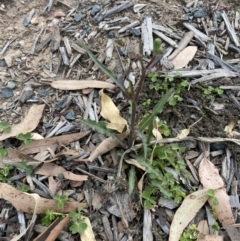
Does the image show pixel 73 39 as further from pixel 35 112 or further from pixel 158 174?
pixel 158 174

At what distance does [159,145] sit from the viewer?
2.16 metres

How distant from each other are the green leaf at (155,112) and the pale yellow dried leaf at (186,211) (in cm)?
39

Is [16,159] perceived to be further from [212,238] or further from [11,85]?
[212,238]

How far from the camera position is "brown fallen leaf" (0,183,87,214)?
2037mm

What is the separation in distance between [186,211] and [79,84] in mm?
869

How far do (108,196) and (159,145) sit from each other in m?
0.36

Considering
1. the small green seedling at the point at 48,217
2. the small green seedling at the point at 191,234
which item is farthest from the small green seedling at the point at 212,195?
the small green seedling at the point at 48,217

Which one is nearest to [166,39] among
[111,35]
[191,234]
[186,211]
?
[111,35]

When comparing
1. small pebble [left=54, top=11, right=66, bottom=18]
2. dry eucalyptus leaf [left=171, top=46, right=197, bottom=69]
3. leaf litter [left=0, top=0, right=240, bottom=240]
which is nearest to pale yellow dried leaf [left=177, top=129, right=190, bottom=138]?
leaf litter [left=0, top=0, right=240, bottom=240]

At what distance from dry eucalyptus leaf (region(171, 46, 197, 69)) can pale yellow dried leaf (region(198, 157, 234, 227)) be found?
563mm

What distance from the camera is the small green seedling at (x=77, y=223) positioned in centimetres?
198

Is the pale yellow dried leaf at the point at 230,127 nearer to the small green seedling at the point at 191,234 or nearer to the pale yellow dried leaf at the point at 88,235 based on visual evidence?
the small green seedling at the point at 191,234

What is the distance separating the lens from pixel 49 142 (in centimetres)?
221

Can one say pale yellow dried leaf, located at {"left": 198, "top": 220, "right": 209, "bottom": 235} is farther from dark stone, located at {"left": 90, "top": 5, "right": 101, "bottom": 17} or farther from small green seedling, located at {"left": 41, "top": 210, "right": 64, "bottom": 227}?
dark stone, located at {"left": 90, "top": 5, "right": 101, "bottom": 17}
